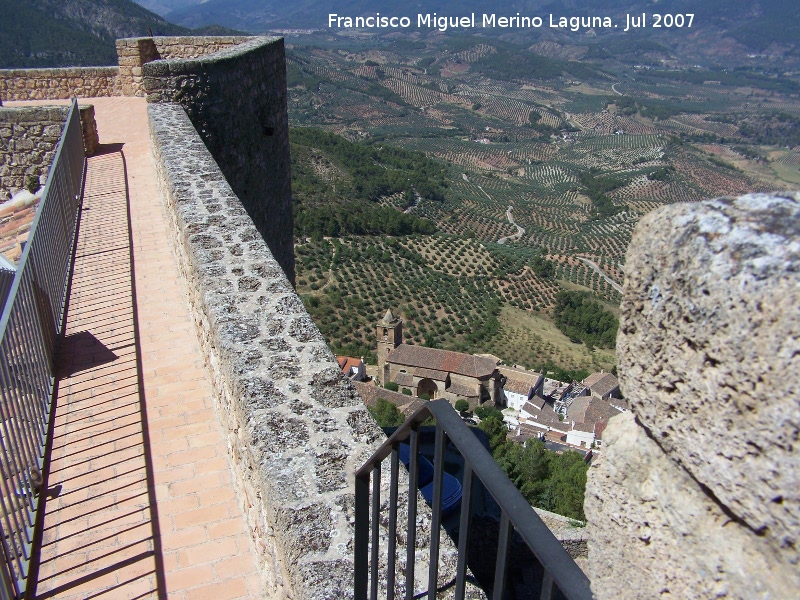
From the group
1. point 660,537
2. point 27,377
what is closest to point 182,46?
point 27,377

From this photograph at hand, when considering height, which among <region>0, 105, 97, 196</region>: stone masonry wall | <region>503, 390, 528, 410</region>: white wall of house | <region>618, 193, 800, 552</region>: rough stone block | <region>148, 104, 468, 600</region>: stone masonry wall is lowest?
<region>503, 390, 528, 410</region>: white wall of house

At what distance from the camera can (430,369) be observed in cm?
3416

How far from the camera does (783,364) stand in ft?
2.17

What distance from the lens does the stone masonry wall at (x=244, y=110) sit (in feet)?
21.2

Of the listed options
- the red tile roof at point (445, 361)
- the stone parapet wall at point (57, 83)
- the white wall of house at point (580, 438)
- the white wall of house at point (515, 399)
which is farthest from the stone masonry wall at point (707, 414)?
the white wall of house at point (515, 399)

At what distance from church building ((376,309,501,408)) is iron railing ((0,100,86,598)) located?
29409mm

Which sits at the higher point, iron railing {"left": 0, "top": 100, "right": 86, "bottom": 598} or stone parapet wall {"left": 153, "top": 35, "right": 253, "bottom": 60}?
stone parapet wall {"left": 153, "top": 35, "right": 253, "bottom": 60}

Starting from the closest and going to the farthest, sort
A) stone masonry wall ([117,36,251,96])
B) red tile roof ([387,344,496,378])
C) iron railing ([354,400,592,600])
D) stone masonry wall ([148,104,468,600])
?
iron railing ([354,400,592,600]), stone masonry wall ([148,104,468,600]), stone masonry wall ([117,36,251,96]), red tile roof ([387,344,496,378])

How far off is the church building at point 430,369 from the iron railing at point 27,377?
2941 cm

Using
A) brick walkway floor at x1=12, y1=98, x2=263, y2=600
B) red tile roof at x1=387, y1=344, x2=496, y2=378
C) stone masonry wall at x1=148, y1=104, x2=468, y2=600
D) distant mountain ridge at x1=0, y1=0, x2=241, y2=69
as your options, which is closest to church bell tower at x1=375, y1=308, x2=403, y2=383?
red tile roof at x1=387, y1=344, x2=496, y2=378

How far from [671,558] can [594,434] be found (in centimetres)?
2903

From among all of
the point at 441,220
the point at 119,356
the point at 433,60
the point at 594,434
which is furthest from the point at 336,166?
the point at 433,60

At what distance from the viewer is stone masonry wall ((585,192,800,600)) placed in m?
0.68

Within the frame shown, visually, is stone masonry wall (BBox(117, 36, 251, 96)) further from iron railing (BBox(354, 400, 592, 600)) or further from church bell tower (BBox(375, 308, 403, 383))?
church bell tower (BBox(375, 308, 403, 383))
